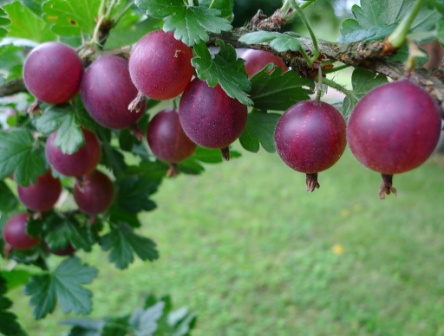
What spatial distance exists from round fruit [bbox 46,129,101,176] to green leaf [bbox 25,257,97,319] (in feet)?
0.88

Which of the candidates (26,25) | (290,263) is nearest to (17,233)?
(26,25)

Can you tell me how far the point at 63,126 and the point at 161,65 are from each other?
216mm

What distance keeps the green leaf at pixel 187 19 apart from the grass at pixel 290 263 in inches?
77.9

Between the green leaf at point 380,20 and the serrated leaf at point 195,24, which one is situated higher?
the green leaf at point 380,20

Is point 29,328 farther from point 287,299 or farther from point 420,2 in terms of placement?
point 420,2

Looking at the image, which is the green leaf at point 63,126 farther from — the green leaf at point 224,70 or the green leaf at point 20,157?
the green leaf at point 224,70

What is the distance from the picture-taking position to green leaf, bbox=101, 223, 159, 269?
2.80 ft

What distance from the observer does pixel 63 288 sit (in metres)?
0.88

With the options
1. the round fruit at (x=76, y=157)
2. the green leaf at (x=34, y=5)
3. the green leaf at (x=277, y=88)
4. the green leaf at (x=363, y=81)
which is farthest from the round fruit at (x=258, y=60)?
the green leaf at (x=34, y=5)

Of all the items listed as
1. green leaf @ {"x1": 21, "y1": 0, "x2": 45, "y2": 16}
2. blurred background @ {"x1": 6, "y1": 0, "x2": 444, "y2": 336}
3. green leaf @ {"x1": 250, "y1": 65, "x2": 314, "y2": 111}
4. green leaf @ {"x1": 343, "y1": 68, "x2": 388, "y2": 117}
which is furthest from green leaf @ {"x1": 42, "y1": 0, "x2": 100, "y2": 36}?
blurred background @ {"x1": 6, "y1": 0, "x2": 444, "y2": 336}

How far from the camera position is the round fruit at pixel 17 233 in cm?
85

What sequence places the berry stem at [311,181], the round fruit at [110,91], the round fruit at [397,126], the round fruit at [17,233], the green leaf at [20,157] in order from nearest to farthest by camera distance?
1. the round fruit at [397,126]
2. the berry stem at [311,181]
3. the round fruit at [110,91]
4. the green leaf at [20,157]
5. the round fruit at [17,233]

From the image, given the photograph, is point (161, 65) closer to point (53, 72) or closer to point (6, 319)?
point (53, 72)

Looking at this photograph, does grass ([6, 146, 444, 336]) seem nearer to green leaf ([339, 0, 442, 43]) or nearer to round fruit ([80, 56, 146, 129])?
round fruit ([80, 56, 146, 129])
